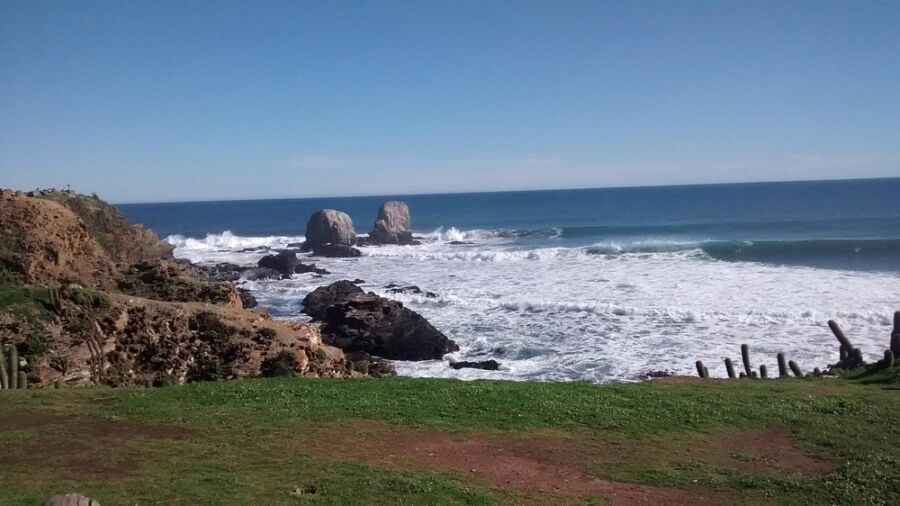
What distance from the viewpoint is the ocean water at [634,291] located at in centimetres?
2464

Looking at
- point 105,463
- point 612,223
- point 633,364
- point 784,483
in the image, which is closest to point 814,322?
point 633,364

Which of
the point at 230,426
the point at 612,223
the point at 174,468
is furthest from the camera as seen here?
the point at 612,223

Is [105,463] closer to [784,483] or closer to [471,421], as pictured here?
[471,421]

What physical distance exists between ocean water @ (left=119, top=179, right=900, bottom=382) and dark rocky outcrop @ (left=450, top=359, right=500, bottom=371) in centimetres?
37

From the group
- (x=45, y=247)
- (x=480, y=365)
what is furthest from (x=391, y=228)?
(x=45, y=247)

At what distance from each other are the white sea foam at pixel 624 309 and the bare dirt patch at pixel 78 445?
13.3 meters

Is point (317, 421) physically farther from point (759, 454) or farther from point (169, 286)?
point (169, 286)

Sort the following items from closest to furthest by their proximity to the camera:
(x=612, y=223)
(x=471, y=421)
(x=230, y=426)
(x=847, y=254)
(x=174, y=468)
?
(x=174, y=468)
(x=230, y=426)
(x=471, y=421)
(x=847, y=254)
(x=612, y=223)

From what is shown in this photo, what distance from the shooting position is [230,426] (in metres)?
11.2

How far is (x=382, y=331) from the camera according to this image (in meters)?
28.0

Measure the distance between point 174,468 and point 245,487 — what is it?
1.30 m

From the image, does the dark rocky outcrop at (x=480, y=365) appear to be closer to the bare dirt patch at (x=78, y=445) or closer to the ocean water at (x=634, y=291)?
the ocean water at (x=634, y=291)

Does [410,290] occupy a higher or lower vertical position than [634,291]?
lower

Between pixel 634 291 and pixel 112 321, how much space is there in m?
26.8
